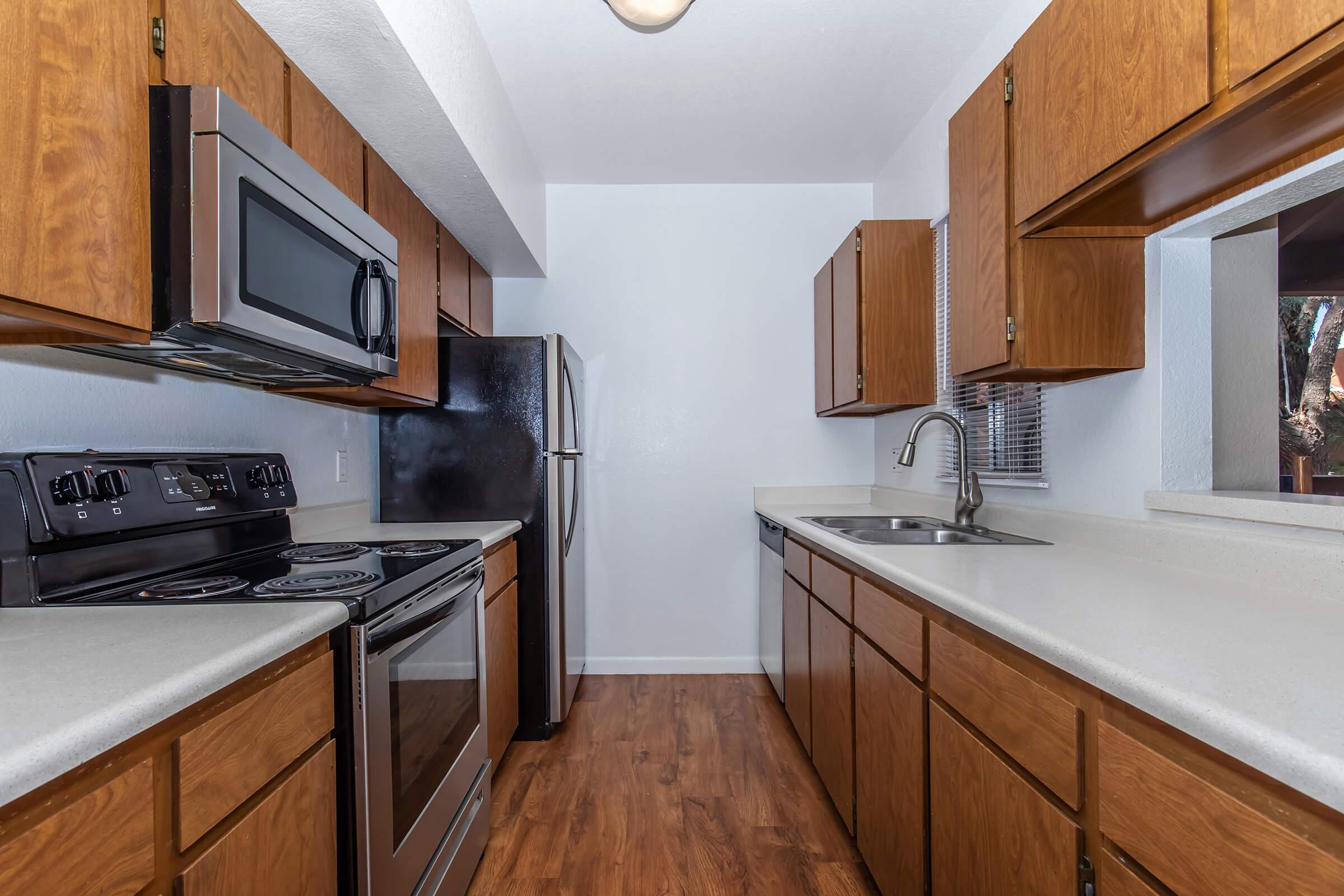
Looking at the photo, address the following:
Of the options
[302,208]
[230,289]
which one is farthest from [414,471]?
[230,289]

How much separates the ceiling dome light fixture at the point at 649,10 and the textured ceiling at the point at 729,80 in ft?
1.29

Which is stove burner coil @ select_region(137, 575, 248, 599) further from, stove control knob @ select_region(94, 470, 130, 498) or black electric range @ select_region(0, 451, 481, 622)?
stove control knob @ select_region(94, 470, 130, 498)

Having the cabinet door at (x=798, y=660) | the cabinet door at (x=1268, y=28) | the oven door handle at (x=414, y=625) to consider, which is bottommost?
the cabinet door at (x=798, y=660)

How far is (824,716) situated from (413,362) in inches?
70.6

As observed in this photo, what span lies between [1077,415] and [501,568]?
6.23 feet

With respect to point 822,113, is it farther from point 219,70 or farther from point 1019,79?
point 219,70

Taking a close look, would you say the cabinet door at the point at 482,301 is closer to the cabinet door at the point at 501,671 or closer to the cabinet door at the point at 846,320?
the cabinet door at the point at 501,671

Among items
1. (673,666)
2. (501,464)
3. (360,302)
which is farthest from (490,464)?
(673,666)

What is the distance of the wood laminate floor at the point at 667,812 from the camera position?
1747 mm

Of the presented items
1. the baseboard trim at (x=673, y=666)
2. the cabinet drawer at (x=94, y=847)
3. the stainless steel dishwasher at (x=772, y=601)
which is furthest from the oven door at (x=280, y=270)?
the baseboard trim at (x=673, y=666)

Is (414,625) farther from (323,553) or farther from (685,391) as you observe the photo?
(685,391)

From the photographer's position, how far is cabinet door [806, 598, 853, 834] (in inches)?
71.9

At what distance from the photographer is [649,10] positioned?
5.58ft

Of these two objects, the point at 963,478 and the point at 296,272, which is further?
the point at 963,478
